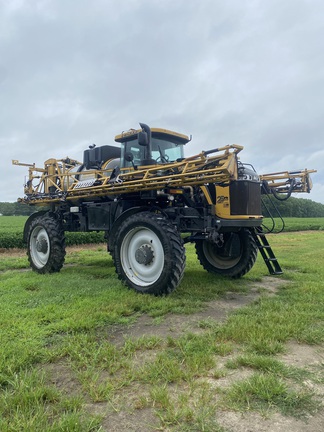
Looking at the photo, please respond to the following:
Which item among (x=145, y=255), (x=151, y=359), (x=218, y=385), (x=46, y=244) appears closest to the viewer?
(x=218, y=385)

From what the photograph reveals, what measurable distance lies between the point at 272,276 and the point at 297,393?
5.43 meters

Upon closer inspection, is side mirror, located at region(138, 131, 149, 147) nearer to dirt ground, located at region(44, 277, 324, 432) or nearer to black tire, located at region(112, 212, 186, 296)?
black tire, located at region(112, 212, 186, 296)

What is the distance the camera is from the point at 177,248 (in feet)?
17.4

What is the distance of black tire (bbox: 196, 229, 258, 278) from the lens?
23.1ft

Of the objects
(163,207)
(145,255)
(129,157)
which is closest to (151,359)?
(145,255)

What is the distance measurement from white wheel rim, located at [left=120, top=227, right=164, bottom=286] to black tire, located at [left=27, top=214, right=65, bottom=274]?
8.45 feet

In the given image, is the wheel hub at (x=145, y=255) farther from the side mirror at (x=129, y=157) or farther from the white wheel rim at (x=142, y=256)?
Result: the side mirror at (x=129, y=157)

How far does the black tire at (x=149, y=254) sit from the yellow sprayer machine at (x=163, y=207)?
16 millimetres

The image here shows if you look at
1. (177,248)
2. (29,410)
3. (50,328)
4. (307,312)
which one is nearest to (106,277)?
(177,248)

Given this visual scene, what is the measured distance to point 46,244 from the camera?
8.26 metres

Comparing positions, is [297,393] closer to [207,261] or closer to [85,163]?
[207,261]

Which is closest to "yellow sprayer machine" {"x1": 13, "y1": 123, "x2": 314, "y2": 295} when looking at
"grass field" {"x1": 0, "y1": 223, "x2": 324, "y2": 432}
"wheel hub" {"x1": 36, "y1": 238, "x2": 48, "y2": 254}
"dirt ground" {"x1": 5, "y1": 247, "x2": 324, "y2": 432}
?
"wheel hub" {"x1": 36, "y1": 238, "x2": 48, "y2": 254}

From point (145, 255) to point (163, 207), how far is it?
Answer: 1.13m

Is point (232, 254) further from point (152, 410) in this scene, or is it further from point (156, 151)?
point (152, 410)
